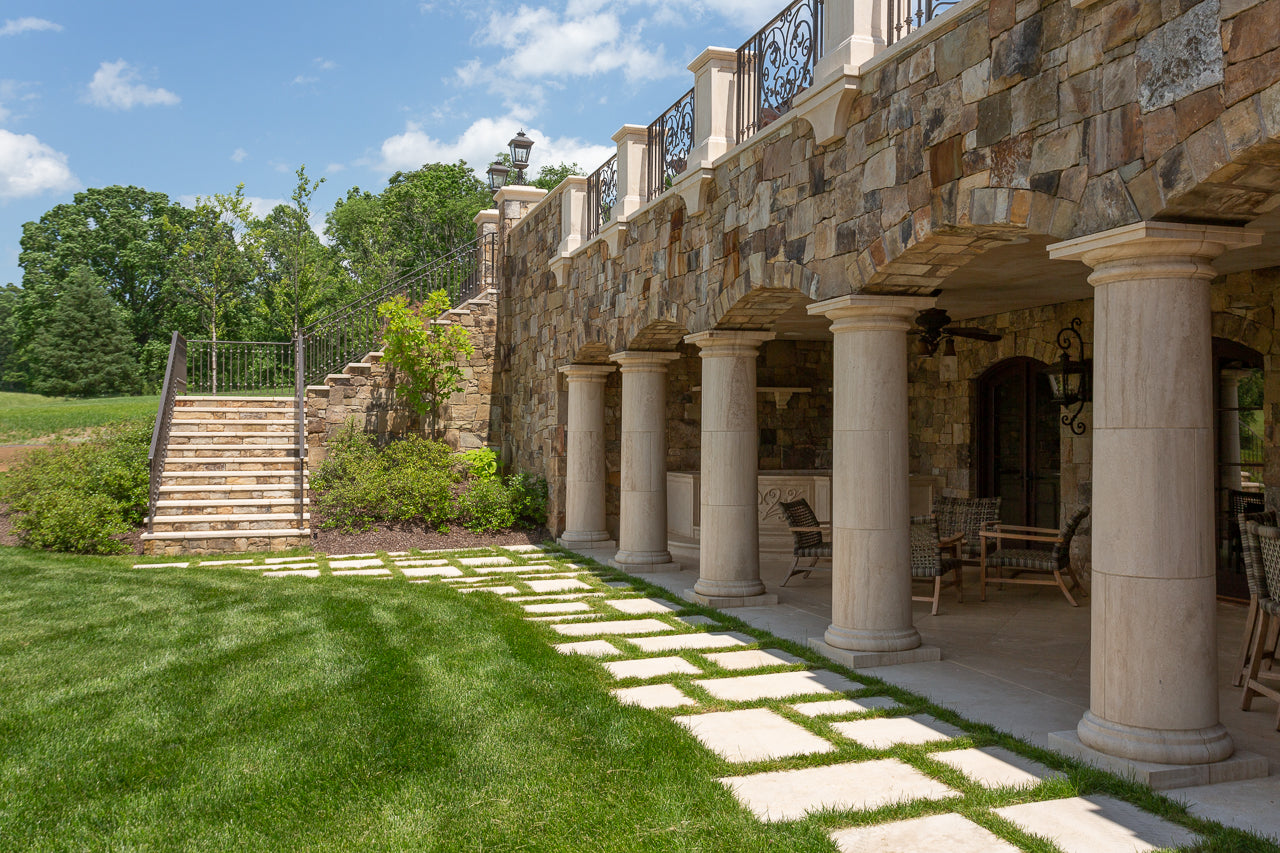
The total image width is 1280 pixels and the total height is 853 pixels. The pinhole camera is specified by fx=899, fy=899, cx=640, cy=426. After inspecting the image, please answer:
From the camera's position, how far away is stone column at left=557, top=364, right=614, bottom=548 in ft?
37.9

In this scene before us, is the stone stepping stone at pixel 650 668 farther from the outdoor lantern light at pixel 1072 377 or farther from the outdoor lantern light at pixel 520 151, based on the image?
the outdoor lantern light at pixel 520 151

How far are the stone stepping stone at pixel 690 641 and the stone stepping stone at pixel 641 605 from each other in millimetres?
956

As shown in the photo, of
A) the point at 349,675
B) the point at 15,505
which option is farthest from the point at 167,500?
→ the point at 349,675

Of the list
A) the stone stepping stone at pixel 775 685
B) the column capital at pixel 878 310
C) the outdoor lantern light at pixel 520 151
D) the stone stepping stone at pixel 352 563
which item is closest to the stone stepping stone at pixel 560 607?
the stone stepping stone at pixel 775 685

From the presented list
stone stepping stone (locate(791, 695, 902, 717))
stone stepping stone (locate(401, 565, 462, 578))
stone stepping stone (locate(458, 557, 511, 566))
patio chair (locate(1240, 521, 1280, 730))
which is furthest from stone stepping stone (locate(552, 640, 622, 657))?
stone stepping stone (locate(458, 557, 511, 566))

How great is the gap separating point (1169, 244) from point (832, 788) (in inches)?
104

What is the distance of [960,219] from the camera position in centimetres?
474

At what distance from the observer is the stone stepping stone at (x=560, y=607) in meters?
7.72

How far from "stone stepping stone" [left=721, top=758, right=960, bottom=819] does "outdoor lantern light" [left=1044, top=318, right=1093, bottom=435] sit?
564cm

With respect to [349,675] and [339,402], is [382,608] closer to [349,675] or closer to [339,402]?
[349,675]

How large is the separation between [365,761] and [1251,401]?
7.77m

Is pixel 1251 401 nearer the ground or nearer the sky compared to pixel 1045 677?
nearer the sky

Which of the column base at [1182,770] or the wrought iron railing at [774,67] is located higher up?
the wrought iron railing at [774,67]

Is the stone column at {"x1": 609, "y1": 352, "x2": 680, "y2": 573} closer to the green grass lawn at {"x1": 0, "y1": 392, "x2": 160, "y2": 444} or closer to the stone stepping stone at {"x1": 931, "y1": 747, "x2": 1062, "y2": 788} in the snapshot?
the stone stepping stone at {"x1": 931, "y1": 747, "x2": 1062, "y2": 788}
